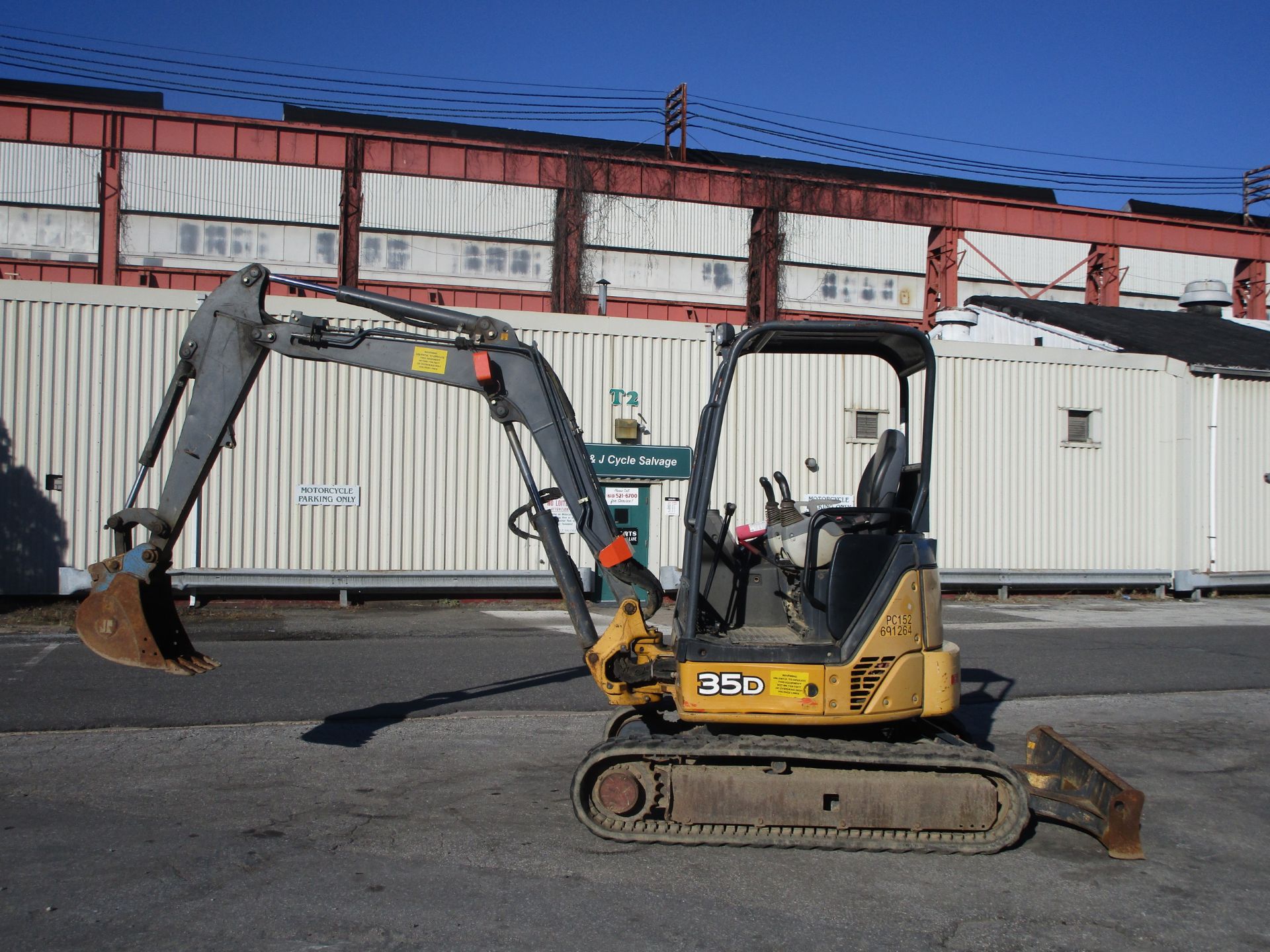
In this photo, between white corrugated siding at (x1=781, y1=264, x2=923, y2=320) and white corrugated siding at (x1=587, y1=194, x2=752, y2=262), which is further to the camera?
white corrugated siding at (x1=781, y1=264, x2=923, y2=320)

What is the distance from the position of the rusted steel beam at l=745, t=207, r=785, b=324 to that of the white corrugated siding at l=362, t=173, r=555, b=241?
265 inches

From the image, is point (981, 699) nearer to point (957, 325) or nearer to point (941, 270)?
point (957, 325)

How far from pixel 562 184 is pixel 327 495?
61.6ft

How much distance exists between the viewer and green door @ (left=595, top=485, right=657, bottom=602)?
58.0 ft

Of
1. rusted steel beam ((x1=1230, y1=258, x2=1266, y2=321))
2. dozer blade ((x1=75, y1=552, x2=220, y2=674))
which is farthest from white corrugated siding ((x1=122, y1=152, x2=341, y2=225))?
rusted steel beam ((x1=1230, y1=258, x2=1266, y2=321))

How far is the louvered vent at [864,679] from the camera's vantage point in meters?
5.23

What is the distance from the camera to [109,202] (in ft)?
96.5

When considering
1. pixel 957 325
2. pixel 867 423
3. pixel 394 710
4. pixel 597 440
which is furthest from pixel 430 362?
pixel 957 325

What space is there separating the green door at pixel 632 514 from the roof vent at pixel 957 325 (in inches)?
381

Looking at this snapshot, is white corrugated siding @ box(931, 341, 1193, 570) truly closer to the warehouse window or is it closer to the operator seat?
the warehouse window

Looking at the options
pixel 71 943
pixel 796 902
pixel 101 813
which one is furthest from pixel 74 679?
pixel 796 902

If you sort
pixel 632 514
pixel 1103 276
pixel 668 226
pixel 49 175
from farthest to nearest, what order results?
pixel 1103 276 → pixel 668 226 → pixel 49 175 → pixel 632 514

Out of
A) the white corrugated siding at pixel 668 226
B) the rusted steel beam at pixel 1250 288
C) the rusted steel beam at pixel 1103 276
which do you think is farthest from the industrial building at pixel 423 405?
the rusted steel beam at pixel 1250 288

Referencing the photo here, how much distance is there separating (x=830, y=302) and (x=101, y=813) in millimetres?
32191
